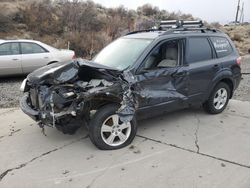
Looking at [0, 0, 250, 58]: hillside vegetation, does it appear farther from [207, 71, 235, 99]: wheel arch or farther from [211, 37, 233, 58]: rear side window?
[207, 71, 235, 99]: wheel arch

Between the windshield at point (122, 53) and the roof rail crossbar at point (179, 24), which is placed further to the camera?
the roof rail crossbar at point (179, 24)

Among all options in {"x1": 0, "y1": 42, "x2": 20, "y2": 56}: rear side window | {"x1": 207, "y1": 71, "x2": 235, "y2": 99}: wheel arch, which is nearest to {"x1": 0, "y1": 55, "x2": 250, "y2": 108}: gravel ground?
{"x1": 0, "y1": 42, "x2": 20, "y2": 56}: rear side window

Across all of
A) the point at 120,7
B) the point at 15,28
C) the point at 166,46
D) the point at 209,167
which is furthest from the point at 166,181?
the point at 120,7

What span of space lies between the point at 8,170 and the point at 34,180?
51cm

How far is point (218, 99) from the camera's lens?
6602 mm

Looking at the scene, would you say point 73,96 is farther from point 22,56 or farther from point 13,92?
point 22,56

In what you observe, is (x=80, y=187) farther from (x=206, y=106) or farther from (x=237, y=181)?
(x=206, y=106)

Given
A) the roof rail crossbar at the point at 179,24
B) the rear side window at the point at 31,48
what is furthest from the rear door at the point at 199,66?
the rear side window at the point at 31,48

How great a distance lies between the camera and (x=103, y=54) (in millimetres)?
6062

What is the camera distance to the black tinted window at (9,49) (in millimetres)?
→ 10344

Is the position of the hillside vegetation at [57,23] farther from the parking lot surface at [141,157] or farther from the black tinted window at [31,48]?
the parking lot surface at [141,157]

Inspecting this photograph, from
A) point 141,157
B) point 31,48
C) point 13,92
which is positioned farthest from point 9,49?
point 141,157

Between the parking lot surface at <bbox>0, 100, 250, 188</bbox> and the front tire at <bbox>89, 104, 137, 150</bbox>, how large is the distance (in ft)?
0.41

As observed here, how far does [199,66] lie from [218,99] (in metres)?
1.07
